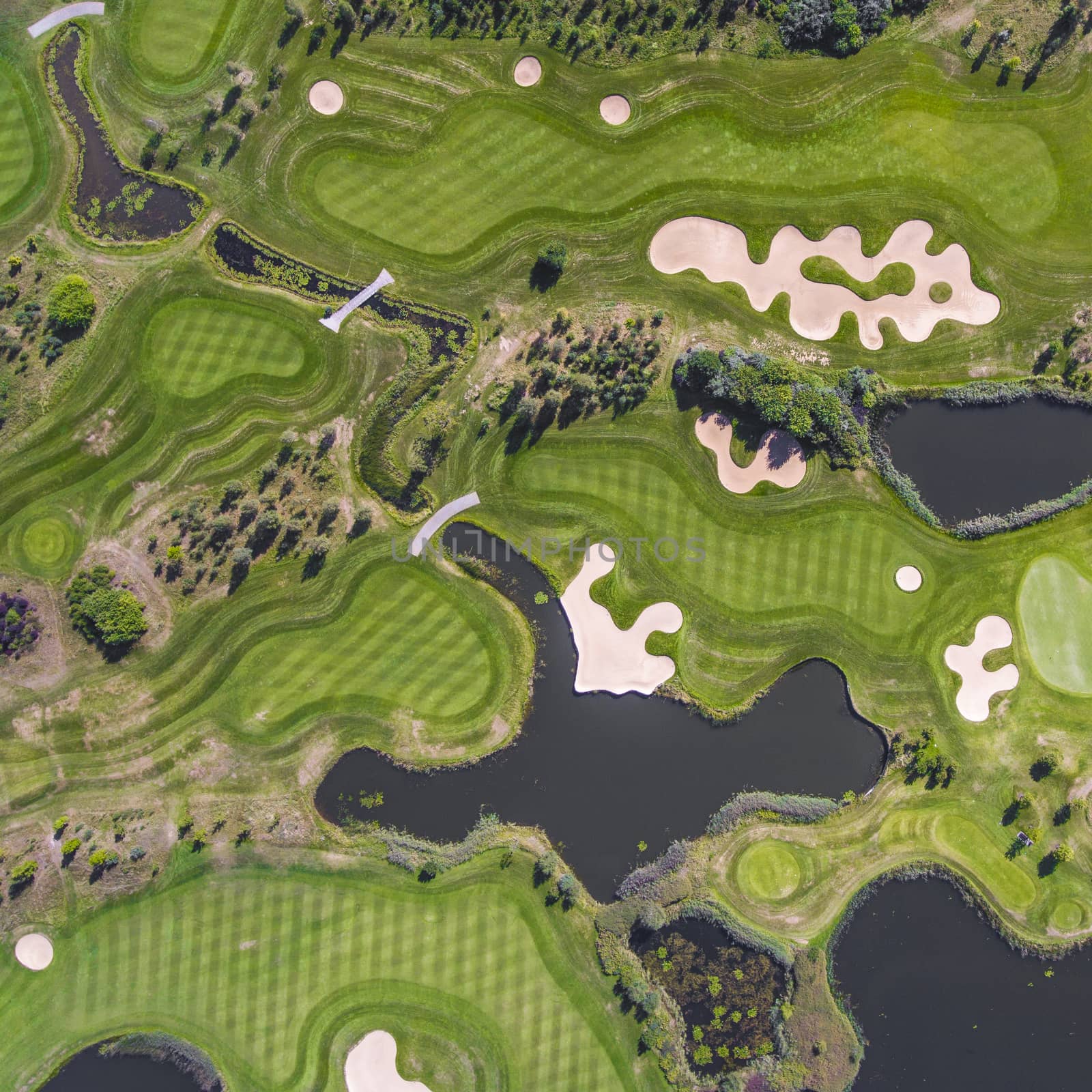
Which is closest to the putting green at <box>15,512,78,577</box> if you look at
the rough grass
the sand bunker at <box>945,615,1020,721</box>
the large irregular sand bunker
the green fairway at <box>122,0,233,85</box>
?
the green fairway at <box>122,0,233,85</box>

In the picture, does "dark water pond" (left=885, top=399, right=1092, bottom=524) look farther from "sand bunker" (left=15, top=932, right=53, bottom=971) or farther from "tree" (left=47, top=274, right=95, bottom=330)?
"sand bunker" (left=15, top=932, right=53, bottom=971)

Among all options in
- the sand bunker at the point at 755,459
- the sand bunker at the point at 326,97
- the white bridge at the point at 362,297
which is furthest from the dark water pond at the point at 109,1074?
the sand bunker at the point at 326,97

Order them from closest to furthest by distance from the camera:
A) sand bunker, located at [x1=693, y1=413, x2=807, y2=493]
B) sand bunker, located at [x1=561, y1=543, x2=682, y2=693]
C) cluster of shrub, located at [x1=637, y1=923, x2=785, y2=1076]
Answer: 1. cluster of shrub, located at [x1=637, y1=923, x2=785, y2=1076]
2. sand bunker, located at [x1=561, y1=543, x2=682, y2=693]
3. sand bunker, located at [x1=693, y1=413, x2=807, y2=493]

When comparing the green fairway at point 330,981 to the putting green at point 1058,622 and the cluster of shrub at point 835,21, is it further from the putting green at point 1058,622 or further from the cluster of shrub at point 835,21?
the cluster of shrub at point 835,21

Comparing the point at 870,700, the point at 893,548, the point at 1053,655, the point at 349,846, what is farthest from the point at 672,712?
the point at 1053,655

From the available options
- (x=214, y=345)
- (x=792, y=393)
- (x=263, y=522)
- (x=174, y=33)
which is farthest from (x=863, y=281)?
(x=174, y=33)

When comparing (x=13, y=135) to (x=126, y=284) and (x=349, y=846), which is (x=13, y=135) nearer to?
(x=126, y=284)

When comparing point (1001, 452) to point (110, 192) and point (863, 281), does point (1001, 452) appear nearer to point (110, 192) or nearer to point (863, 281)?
point (863, 281)
